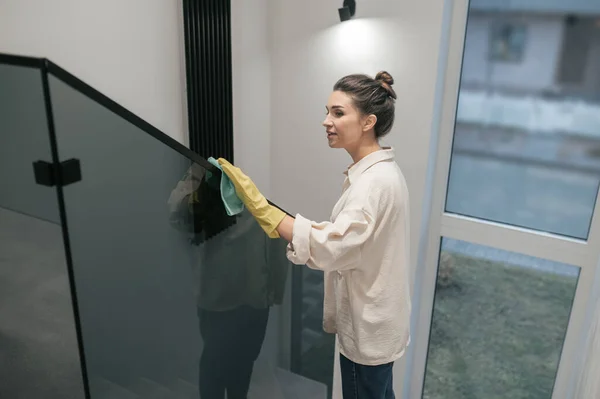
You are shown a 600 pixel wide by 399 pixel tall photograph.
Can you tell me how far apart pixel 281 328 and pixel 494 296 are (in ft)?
4.72

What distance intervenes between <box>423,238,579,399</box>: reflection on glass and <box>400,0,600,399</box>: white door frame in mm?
70

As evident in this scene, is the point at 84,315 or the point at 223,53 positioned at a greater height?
the point at 223,53

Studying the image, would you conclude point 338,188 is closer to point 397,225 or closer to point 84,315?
Answer: point 397,225

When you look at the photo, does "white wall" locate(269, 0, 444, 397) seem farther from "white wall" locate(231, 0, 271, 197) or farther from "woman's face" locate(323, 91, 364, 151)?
"woman's face" locate(323, 91, 364, 151)

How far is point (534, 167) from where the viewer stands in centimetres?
288

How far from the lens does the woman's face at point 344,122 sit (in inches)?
77.0

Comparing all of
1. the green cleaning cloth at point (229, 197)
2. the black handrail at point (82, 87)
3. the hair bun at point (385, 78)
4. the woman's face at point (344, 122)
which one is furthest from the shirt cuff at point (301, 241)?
the hair bun at point (385, 78)

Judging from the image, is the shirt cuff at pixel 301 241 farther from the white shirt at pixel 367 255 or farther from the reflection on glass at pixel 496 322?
the reflection on glass at pixel 496 322

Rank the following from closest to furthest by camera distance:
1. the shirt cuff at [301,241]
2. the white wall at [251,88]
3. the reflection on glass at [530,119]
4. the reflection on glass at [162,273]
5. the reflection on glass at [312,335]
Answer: the reflection on glass at [162,273]
the shirt cuff at [301,241]
the reflection on glass at [312,335]
the reflection on glass at [530,119]
the white wall at [251,88]

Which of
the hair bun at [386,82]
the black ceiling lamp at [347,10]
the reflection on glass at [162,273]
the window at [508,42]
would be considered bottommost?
the reflection on glass at [162,273]

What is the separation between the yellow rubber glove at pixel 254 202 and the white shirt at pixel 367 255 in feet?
0.28

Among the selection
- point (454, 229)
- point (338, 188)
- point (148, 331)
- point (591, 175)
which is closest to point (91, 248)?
point (148, 331)

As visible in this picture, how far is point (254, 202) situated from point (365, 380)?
846 millimetres

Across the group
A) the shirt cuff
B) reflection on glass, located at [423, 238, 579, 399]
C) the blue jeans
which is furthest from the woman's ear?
reflection on glass, located at [423, 238, 579, 399]
